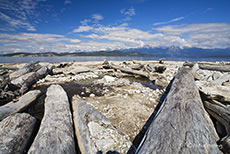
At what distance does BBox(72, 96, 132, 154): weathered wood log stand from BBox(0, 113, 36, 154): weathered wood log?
1260 mm

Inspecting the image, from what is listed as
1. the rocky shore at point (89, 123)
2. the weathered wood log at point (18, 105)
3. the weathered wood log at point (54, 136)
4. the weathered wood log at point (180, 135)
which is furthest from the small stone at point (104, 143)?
the weathered wood log at point (18, 105)

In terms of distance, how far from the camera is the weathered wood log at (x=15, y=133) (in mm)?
2227

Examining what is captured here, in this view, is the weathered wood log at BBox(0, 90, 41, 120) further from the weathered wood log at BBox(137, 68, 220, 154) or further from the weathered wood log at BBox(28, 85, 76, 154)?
the weathered wood log at BBox(137, 68, 220, 154)

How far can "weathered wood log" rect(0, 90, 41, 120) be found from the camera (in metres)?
3.82

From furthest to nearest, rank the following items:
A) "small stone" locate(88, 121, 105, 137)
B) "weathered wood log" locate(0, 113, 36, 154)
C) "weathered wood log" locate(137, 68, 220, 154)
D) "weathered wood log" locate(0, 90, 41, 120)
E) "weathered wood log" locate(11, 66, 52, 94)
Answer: "weathered wood log" locate(11, 66, 52, 94)
"weathered wood log" locate(0, 90, 41, 120)
"small stone" locate(88, 121, 105, 137)
"weathered wood log" locate(0, 113, 36, 154)
"weathered wood log" locate(137, 68, 220, 154)

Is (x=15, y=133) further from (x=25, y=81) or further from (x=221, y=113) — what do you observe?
(x=25, y=81)

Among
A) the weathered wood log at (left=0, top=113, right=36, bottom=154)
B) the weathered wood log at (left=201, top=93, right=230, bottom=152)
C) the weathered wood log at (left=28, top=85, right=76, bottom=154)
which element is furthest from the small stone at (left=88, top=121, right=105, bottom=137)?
the weathered wood log at (left=201, top=93, right=230, bottom=152)

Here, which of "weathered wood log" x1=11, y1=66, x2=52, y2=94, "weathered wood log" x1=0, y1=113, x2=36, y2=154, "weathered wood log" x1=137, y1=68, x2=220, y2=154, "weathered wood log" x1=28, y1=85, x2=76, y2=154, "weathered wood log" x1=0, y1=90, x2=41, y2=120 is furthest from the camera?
"weathered wood log" x1=11, y1=66, x2=52, y2=94

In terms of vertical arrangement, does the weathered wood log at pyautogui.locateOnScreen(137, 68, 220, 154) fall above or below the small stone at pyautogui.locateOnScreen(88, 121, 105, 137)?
above

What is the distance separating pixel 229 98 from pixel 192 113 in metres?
1.97

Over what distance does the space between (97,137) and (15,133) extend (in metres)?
2.01

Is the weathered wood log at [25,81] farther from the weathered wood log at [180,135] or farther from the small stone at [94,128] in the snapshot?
the weathered wood log at [180,135]

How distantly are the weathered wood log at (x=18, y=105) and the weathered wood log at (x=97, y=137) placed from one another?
2.88 metres

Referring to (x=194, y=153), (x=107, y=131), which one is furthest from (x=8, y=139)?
(x=194, y=153)
